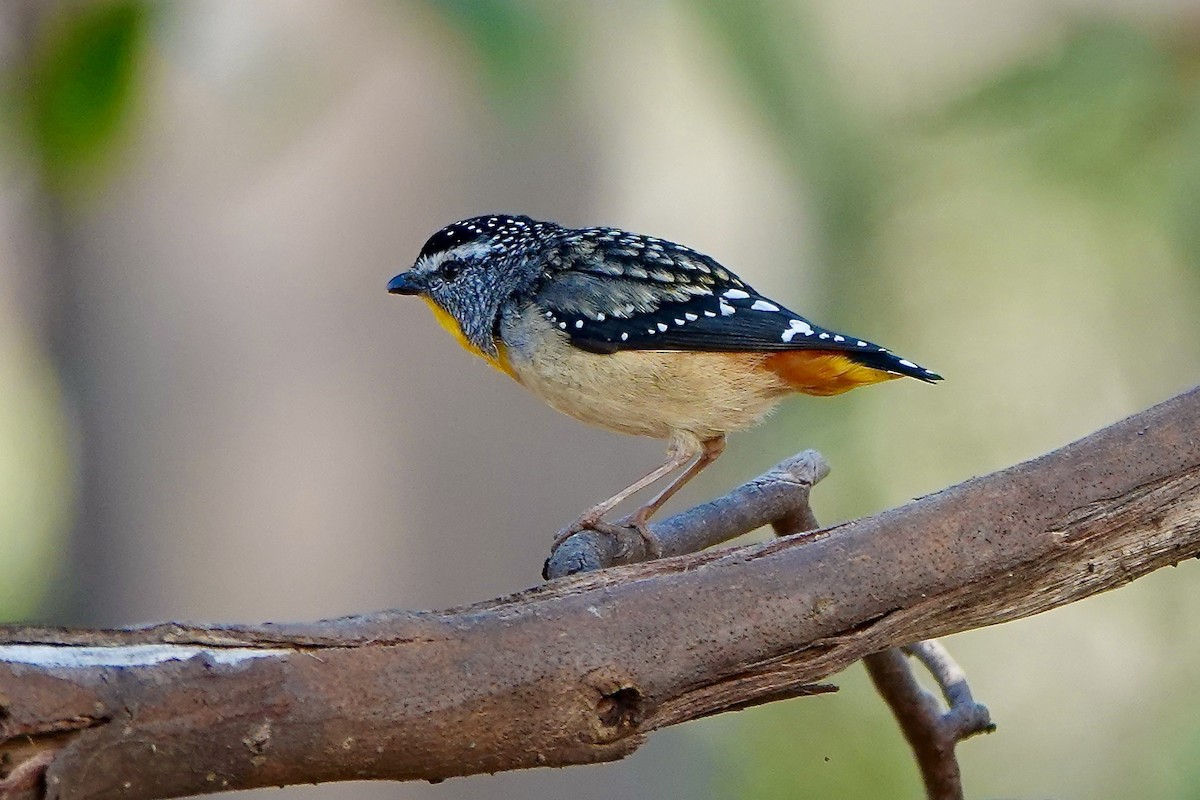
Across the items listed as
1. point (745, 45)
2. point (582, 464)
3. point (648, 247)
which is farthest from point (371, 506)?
point (745, 45)

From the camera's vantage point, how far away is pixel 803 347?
13.5ft

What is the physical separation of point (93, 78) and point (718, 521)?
2372 millimetres

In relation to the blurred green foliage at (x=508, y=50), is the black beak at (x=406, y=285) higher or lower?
higher

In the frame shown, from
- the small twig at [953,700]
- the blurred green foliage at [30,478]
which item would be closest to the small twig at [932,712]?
the small twig at [953,700]

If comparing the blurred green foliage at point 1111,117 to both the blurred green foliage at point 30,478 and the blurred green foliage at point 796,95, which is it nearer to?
the blurred green foliage at point 796,95

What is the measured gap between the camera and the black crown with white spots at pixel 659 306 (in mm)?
4156

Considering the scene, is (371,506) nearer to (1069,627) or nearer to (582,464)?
(582,464)

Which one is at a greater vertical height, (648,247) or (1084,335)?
(1084,335)

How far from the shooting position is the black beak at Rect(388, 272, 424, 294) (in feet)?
16.3

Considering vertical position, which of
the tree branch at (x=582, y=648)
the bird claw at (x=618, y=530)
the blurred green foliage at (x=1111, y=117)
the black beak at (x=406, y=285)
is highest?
the blurred green foliage at (x=1111, y=117)

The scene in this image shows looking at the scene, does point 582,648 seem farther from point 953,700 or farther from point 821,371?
point 953,700

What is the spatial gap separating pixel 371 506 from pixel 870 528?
4944 millimetres

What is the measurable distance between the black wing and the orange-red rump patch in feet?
0.21

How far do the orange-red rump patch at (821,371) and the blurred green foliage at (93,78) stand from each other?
2271 millimetres
